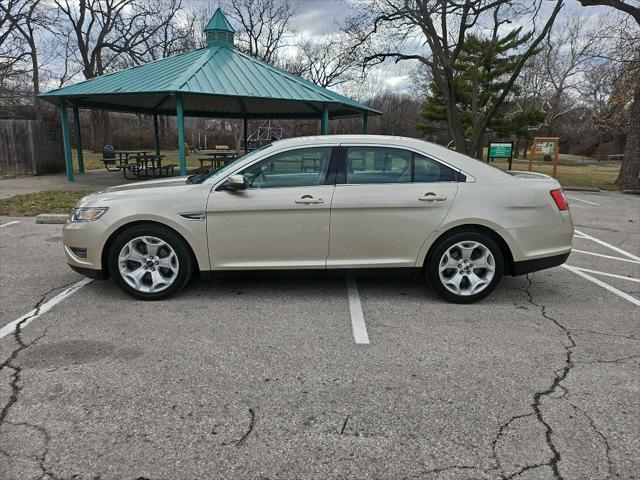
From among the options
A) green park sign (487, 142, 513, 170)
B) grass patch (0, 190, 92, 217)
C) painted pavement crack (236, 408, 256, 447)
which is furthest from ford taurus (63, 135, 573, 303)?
green park sign (487, 142, 513, 170)

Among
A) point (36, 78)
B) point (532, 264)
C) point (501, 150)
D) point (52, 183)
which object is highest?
point (36, 78)

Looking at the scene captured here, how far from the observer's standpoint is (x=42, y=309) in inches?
161

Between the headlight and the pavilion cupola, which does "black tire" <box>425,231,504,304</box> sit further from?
the pavilion cupola

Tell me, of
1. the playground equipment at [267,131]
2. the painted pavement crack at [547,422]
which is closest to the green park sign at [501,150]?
the painted pavement crack at [547,422]

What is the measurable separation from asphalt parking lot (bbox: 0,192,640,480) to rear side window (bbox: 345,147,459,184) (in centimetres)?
124

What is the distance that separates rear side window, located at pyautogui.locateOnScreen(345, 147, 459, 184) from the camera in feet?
14.0

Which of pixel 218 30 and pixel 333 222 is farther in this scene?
pixel 218 30

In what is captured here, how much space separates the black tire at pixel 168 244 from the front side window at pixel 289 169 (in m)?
0.91

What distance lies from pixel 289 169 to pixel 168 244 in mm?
1390

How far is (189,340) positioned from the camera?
3.49 meters

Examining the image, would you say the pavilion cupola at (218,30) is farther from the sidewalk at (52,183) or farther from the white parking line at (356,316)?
the white parking line at (356,316)

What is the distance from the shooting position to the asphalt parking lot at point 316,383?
7.26 feet

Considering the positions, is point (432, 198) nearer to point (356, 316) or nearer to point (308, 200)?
point (308, 200)

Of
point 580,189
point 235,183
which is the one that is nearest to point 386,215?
point 235,183
